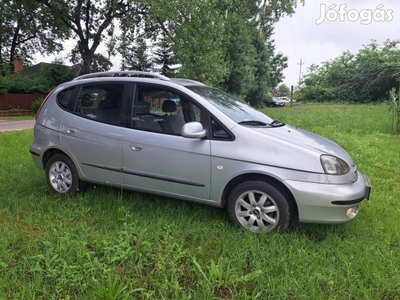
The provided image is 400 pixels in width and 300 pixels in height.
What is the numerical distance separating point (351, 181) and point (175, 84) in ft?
7.00

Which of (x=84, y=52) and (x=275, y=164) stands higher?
(x=84, y=52)

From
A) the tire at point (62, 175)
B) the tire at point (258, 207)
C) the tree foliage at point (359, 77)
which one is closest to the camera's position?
the tire at point (258, 207)

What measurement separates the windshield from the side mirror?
1.26 ft

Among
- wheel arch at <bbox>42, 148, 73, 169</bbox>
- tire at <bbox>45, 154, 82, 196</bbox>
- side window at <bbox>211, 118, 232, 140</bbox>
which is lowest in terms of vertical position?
tire at <bbox>45, 154, 82, 196</bbox>

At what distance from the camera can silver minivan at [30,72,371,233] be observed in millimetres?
3055

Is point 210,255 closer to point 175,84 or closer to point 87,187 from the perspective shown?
point 175,84

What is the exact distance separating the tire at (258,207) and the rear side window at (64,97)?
252cm

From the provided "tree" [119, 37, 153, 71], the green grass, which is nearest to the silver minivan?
the green grass

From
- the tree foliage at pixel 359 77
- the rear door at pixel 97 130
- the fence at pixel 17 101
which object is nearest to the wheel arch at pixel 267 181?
the rear door at pixel 97 130

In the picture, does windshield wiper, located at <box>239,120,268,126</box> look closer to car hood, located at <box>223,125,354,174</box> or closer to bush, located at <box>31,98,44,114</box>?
car hood, located at <box>223,125,354,174</box>

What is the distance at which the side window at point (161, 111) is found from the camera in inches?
143

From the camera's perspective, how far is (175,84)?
12.3 ft

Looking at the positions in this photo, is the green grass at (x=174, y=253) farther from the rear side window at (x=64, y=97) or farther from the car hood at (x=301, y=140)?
the rear side window at (x=64, y=97)

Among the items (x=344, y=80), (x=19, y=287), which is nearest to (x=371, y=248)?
(x=19, y=287)
